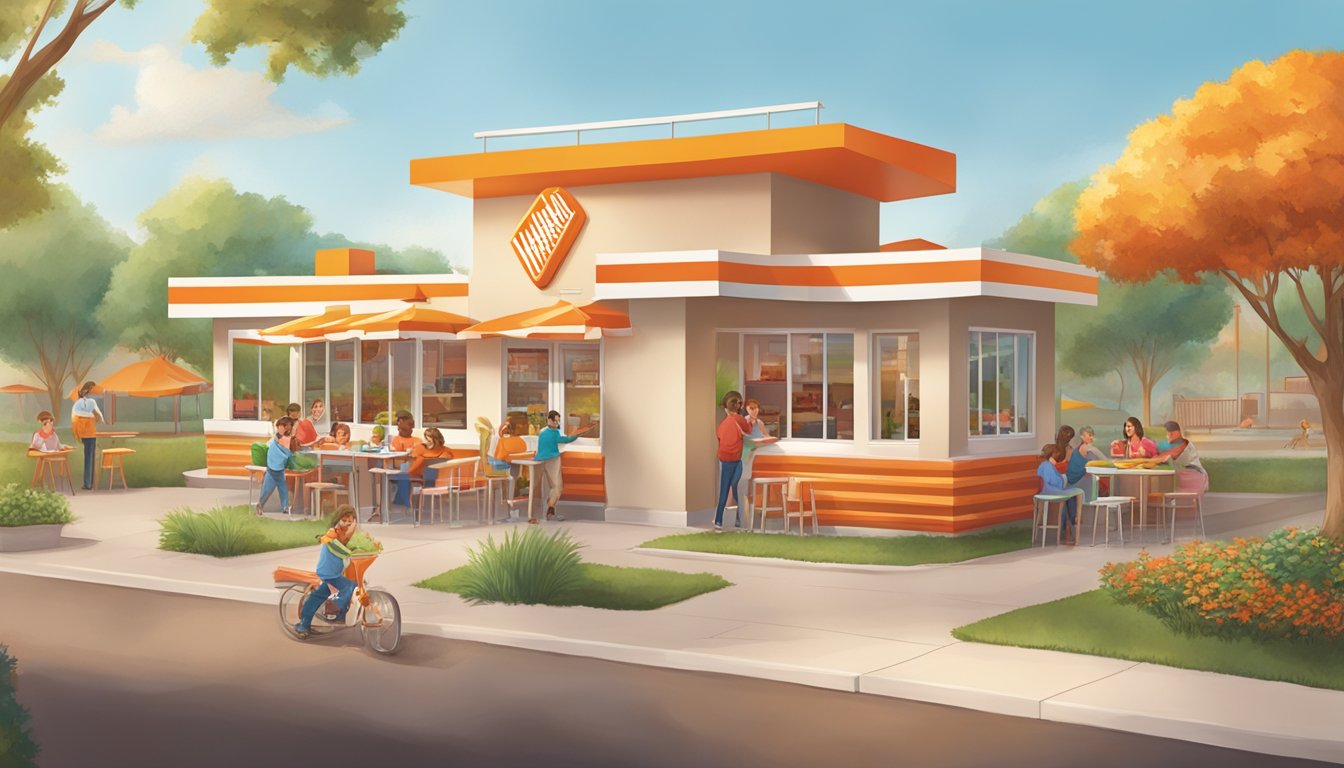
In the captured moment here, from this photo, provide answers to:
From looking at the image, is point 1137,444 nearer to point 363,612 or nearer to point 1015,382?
point 1015,382

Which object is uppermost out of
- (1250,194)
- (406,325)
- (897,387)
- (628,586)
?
(1250,194)

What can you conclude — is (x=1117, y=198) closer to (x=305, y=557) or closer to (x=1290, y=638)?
(x=1290, y=638)

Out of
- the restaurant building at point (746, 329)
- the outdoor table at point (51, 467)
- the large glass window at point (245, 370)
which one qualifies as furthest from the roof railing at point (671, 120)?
the large glass window at point (245, 370)

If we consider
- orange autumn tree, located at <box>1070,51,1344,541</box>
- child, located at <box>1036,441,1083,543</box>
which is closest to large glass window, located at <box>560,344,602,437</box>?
child, located at <box>1036,441,1083,543</box>

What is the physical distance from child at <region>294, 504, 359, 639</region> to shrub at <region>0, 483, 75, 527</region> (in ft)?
25.2

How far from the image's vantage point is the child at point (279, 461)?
21062mm

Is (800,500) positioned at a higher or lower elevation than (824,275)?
lower

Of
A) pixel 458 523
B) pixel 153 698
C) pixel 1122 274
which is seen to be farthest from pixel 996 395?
pixel 153 698

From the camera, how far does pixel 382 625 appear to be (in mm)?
11875

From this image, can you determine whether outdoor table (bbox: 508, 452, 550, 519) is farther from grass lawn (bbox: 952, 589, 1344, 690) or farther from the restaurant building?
grass lawn (bbox: 952, 589, 1344, 690)

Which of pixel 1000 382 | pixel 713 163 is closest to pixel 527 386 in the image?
pixel 713 163

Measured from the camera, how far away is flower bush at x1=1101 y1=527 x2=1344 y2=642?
1129cm

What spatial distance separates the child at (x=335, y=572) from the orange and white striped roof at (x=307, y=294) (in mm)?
12547

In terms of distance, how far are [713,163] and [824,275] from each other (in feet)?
8.13
